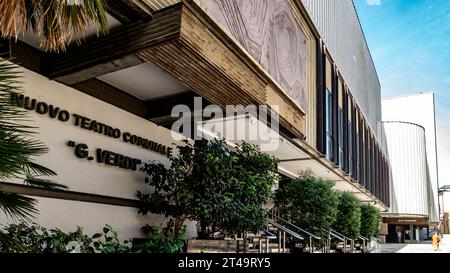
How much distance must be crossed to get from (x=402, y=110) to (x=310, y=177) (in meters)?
49.4

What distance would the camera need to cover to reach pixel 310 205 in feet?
42.4

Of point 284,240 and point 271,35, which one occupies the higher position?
point 271,35

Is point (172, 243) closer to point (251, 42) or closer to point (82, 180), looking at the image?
point (82, 180)

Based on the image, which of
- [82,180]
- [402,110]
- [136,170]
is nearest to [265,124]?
[136,170]

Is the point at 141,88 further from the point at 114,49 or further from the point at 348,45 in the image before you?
the point at 348,45

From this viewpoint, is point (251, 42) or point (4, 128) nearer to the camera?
point (4, 128)

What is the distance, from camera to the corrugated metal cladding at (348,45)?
58.4 feet

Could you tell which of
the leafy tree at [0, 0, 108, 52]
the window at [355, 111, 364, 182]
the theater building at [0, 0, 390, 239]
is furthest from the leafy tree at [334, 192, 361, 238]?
the leafy tree at [0, 0, 108, 52]

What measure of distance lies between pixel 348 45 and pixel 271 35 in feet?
49.2

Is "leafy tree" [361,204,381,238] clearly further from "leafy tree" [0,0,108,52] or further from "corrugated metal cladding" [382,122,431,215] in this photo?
"corrugated metal cladding" [382,122,431,215]

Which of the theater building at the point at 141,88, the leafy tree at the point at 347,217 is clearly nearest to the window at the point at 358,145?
the leafy tree at the point at 347,217

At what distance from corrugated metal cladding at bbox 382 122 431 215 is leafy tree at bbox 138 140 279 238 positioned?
40.2m

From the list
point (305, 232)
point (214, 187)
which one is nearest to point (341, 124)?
point (305, 232)
